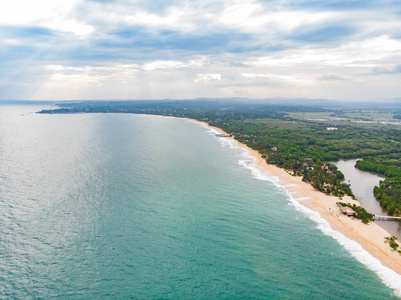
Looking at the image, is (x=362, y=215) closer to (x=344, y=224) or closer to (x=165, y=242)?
(x=344, y=224)

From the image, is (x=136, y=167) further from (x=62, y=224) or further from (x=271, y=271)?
(x=271, y=271)

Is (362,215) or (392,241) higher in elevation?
(362,215)

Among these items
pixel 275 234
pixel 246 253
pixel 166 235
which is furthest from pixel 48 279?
pixel 275 234

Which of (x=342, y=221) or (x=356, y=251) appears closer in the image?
(x=356, y=251)

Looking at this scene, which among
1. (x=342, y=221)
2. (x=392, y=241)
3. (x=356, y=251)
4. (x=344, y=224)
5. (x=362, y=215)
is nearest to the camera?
(x=356, y=251)

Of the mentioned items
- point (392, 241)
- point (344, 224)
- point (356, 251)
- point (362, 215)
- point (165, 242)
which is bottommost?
point (356, 251)

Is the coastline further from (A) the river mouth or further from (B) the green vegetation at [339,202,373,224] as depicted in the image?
(A) the river mouth

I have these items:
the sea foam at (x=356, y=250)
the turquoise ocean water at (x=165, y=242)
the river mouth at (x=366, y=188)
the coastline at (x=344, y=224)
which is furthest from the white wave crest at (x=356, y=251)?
the river mouth at (x=366, y=188)

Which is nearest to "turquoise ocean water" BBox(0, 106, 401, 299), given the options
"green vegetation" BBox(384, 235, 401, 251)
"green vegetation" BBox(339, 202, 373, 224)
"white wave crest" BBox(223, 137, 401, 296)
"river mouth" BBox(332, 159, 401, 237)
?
"white wave crest" BBox(223, 137, 401, 296)

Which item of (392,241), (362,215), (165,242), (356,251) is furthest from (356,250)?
(165,242)
